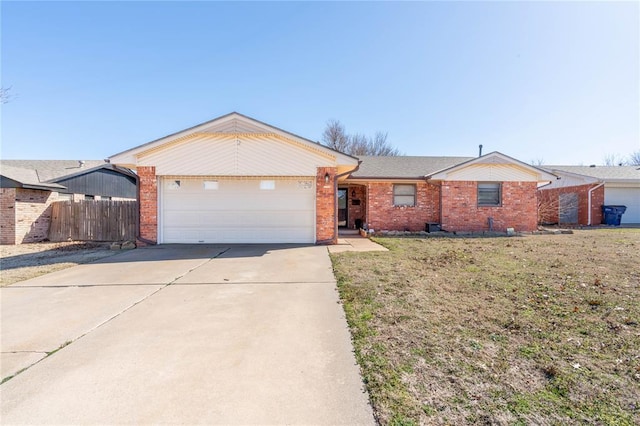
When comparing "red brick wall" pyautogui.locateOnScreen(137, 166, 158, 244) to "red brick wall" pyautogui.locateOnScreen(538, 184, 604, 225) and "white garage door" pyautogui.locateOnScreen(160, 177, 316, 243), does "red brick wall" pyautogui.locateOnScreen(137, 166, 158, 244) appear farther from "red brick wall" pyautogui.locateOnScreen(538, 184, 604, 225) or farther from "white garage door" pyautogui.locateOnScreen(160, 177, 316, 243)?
"red brick wall" pyautogui.locateOnScreen(538, 184, 604, 225)

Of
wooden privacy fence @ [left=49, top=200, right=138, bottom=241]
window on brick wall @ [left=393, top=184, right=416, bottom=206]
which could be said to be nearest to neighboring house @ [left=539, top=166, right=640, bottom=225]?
window on brick wall @ [left=393, top=184, right=416, bottom=206]

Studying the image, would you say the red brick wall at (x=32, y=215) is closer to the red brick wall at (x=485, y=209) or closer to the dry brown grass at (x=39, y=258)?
the dry brown grass at (x=39, y=258)

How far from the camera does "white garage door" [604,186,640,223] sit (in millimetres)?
16875

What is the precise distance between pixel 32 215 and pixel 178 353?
1303cm

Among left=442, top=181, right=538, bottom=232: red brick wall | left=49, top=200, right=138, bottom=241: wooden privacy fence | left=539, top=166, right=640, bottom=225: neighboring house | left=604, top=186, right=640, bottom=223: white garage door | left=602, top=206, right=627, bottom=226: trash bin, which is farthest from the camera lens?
left=604, top=186, right=640, bottom=223: white garage door

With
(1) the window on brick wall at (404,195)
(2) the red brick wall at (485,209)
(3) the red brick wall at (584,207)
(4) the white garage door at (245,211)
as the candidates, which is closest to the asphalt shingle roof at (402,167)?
(1) the window on brick wall at (404,195)

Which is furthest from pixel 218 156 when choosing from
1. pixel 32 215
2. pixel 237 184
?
pixel 32 215

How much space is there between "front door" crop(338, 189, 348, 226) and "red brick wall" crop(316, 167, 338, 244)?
219 inches

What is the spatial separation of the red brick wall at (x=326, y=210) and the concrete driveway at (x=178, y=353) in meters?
4.20

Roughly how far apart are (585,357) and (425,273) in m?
3.16

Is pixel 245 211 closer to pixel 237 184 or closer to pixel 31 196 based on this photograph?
pixel 237 184

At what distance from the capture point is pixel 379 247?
9008 millimetres

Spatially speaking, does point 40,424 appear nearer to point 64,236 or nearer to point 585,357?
point 585,357

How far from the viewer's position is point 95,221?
438 inches
